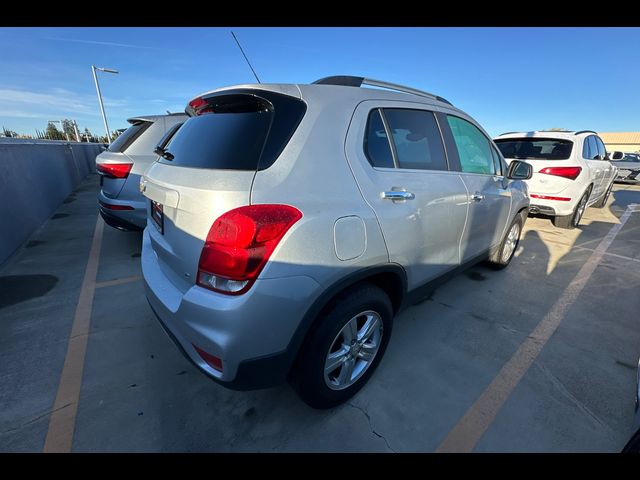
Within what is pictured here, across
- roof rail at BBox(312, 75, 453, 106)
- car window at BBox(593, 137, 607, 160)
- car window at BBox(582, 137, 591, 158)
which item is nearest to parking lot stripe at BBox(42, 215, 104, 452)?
roof rail at BBox(312, 75, 453, 106)

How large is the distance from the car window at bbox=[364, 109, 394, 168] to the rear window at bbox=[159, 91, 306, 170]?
0.46m

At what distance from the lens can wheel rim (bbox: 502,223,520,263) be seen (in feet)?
12.6

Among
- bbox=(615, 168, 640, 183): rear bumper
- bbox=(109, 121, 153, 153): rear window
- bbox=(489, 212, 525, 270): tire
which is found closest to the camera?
bbox=(489, 212, 525, 270): tire

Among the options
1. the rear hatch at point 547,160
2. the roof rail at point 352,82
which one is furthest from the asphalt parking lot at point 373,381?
the rear hatch at point 547,160

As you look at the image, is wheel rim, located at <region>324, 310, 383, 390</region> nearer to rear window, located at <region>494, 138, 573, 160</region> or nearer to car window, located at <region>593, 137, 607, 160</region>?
rear window, located at <region>494, 138, 573, 160</region>

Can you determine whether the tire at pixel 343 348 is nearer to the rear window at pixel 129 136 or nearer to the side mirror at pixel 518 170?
the side mirror at pixel 518 170

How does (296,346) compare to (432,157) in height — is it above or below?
below

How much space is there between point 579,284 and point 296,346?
4.08m

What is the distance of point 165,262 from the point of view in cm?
181

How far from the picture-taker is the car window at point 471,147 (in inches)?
102

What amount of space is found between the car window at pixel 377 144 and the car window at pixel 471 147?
1.01m
